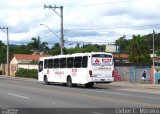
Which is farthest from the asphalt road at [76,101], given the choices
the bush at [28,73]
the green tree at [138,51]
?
the green tree at [138,51]

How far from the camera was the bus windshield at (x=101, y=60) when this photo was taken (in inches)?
1403

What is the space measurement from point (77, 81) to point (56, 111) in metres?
20.6

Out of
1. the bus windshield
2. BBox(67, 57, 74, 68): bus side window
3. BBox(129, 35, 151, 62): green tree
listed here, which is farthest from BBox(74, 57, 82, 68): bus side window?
BBox(129, 35, 151, 62): green tree

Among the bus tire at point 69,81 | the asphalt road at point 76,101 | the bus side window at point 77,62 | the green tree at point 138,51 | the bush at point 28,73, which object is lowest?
the asphalt road at point 76,101

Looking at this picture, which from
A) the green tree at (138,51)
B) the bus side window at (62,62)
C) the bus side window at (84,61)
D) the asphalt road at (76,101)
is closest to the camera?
the asphalt road at (76,101)

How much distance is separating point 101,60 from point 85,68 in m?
1.46

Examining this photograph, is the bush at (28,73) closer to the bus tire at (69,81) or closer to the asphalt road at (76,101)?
→ the bus tire at (69,81)

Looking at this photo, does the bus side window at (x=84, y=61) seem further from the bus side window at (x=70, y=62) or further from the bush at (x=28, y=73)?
the bush at (x=28, y=73)

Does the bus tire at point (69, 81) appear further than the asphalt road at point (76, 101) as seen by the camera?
Yes

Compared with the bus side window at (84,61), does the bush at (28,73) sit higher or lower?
lower

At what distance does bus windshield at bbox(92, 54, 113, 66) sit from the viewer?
3564 centimetres

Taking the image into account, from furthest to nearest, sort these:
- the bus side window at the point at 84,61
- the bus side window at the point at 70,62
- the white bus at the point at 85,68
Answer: the bus side window at the point at 70,62 < the bus side window at the point at 84,61 < the white bus at the point at 85,68

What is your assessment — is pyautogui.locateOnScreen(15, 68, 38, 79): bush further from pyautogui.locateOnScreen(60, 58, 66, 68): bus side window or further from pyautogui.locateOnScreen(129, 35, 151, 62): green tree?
pyautogui.locateOnScreen(129, 35, 151, 62): green tree

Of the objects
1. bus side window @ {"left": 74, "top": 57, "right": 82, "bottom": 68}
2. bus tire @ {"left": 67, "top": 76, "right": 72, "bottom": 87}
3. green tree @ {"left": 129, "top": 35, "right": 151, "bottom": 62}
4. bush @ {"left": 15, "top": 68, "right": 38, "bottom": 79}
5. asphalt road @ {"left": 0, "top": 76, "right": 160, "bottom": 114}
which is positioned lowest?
asphalt road @ {"left": 0, "top": 76, "right": 160, "bottom": 114}
